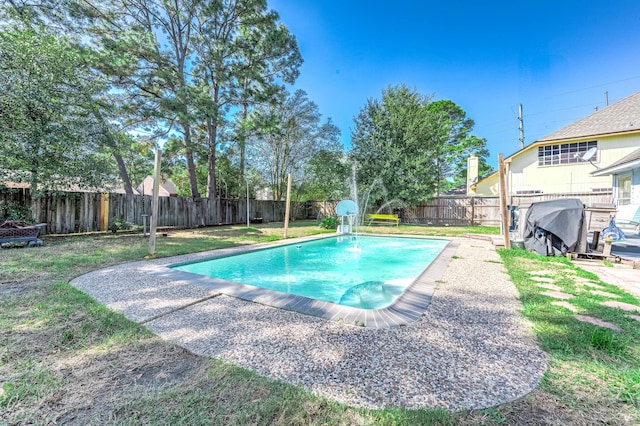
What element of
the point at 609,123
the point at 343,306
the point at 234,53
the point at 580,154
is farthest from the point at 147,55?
the point at 609,123

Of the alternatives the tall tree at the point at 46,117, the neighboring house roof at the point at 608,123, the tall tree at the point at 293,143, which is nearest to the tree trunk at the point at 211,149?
the tall tree at the point at 293,143

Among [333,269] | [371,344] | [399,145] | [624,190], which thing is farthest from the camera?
[399,145]

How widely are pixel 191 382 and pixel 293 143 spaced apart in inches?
666

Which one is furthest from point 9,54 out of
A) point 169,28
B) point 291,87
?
point 291,87

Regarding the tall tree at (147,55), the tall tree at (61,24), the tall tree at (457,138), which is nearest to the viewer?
the tall tree at (61,24)

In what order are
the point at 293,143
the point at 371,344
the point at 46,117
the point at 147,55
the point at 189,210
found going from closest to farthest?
the point at 371,344
the point at 46,117
the point at 147,55
the point at 189,210
the point at 293,143

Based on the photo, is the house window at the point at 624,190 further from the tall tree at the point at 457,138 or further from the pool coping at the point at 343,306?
the tall tree at the point at 457,138

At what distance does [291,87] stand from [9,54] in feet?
40.2

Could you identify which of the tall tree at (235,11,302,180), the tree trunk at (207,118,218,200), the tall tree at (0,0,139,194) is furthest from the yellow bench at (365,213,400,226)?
the tall tree at (0,0,139,194)

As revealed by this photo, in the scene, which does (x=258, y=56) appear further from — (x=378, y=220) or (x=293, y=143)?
(x=378, y=220)

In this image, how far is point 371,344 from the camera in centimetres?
199

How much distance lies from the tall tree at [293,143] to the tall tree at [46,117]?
9.56 metres

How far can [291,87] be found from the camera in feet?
52.9

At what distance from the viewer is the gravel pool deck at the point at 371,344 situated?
1.48 m
